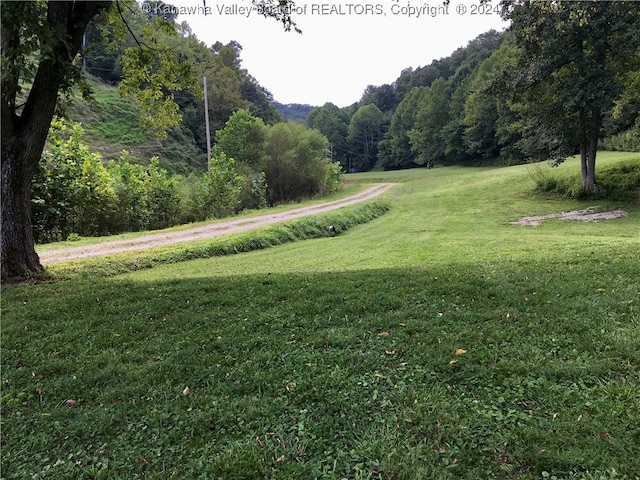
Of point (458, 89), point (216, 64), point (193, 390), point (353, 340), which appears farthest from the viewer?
point (458, 89)

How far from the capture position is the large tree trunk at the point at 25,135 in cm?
646

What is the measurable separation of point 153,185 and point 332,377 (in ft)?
54.4

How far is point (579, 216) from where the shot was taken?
17281 mm

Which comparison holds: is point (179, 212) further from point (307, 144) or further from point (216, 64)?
point (216, 64)

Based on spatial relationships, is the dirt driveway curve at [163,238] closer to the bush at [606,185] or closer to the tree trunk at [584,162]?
the bush at [606,185]

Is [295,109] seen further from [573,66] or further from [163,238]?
[163,238]

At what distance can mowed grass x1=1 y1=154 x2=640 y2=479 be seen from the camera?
8.32ft

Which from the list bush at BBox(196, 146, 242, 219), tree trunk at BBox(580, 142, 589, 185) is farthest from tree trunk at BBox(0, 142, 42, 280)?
tree trunk at BBox(580, 142, 589, 185)

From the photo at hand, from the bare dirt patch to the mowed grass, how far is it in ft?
38.1

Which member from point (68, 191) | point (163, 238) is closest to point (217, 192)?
point (163, 238)

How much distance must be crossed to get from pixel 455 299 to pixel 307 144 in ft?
98.7

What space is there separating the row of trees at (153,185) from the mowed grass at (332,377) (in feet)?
25.4

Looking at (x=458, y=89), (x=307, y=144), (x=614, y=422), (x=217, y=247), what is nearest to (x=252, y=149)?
(x=307, y=144)

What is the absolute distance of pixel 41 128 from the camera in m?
6.73
